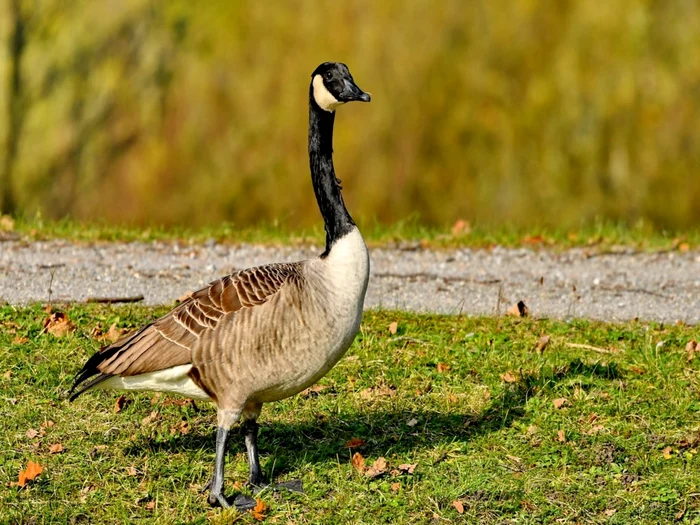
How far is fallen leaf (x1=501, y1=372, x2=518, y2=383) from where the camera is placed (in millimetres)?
7941

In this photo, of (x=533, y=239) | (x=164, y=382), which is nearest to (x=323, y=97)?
(x=164, y=382)

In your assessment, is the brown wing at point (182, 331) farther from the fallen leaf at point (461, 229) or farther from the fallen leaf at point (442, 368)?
the fallen leaf at point (461, 229)

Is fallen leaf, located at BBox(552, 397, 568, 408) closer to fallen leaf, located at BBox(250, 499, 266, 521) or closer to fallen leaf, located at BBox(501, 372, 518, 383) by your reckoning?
fallen leaf, located at BBox(501, 372, 518, 383)

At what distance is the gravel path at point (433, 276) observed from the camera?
10086mm

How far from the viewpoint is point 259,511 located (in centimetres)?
608

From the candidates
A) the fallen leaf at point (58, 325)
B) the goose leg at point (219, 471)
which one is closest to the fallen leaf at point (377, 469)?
the goose leg at point (219, 471)

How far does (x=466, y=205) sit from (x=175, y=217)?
499 centimetres

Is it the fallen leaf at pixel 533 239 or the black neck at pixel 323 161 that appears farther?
the fallen leaf at pixel 533 239

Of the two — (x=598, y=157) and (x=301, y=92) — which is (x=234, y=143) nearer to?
(x=301, y=92)

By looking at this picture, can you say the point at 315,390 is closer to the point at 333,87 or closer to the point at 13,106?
the point at 333,87

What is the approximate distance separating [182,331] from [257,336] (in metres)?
0.52

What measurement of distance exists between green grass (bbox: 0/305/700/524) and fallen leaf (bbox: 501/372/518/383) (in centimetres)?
8

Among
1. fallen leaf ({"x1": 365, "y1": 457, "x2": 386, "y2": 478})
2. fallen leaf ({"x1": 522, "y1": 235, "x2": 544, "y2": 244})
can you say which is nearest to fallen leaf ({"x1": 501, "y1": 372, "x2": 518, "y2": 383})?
fallen leaf ({"x1": 365, "y1": 457, "x2": 386, "y2": 478})

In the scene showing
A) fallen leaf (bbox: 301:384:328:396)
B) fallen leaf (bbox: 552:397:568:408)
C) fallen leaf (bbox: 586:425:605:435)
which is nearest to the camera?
fallen leaf (bbox: 586:425:605:435)
